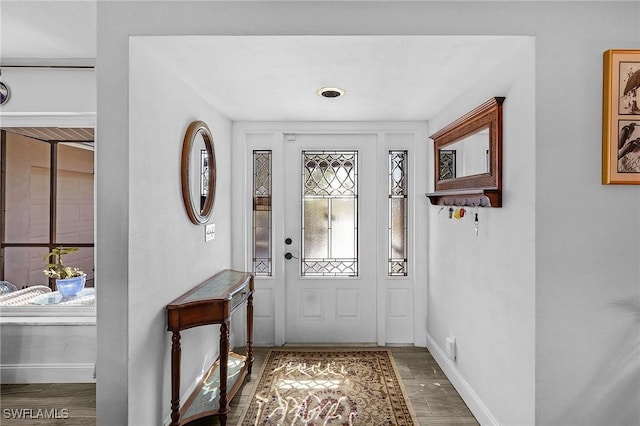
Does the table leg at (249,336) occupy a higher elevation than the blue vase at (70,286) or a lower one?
lower

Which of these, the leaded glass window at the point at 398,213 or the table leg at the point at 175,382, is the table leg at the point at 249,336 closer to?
the table leg at the point at 175,382

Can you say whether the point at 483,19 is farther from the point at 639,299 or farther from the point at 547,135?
the point at 639,299

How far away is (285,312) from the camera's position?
3.70m

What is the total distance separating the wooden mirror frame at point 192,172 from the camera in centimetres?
242

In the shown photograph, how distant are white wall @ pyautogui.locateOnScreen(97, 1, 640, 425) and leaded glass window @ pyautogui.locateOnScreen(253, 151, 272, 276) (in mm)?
1901

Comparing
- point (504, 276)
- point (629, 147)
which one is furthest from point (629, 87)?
point (504, 276)

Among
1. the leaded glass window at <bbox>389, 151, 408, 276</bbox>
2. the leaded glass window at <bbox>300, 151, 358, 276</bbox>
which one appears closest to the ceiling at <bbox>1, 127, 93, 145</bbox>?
the leaded glass window at <bbox>300, 151, 358, 276</bbox>

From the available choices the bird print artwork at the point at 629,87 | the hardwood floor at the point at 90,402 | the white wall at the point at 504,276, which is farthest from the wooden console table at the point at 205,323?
the bird print artwork at the point at 629,87

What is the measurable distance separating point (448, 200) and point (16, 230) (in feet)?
11.2

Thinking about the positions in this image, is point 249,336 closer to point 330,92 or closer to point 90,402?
point 90,402

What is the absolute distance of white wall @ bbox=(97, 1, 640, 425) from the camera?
5.83 feet

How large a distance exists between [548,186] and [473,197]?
0.49 m

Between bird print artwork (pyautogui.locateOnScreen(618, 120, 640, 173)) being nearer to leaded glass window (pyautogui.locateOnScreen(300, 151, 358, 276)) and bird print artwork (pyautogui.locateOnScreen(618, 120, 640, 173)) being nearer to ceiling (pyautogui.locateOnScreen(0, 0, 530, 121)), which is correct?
ceiling (pyautogui.locateOnScreen(0, 0, 530, 121))

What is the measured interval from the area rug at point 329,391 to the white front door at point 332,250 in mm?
275
